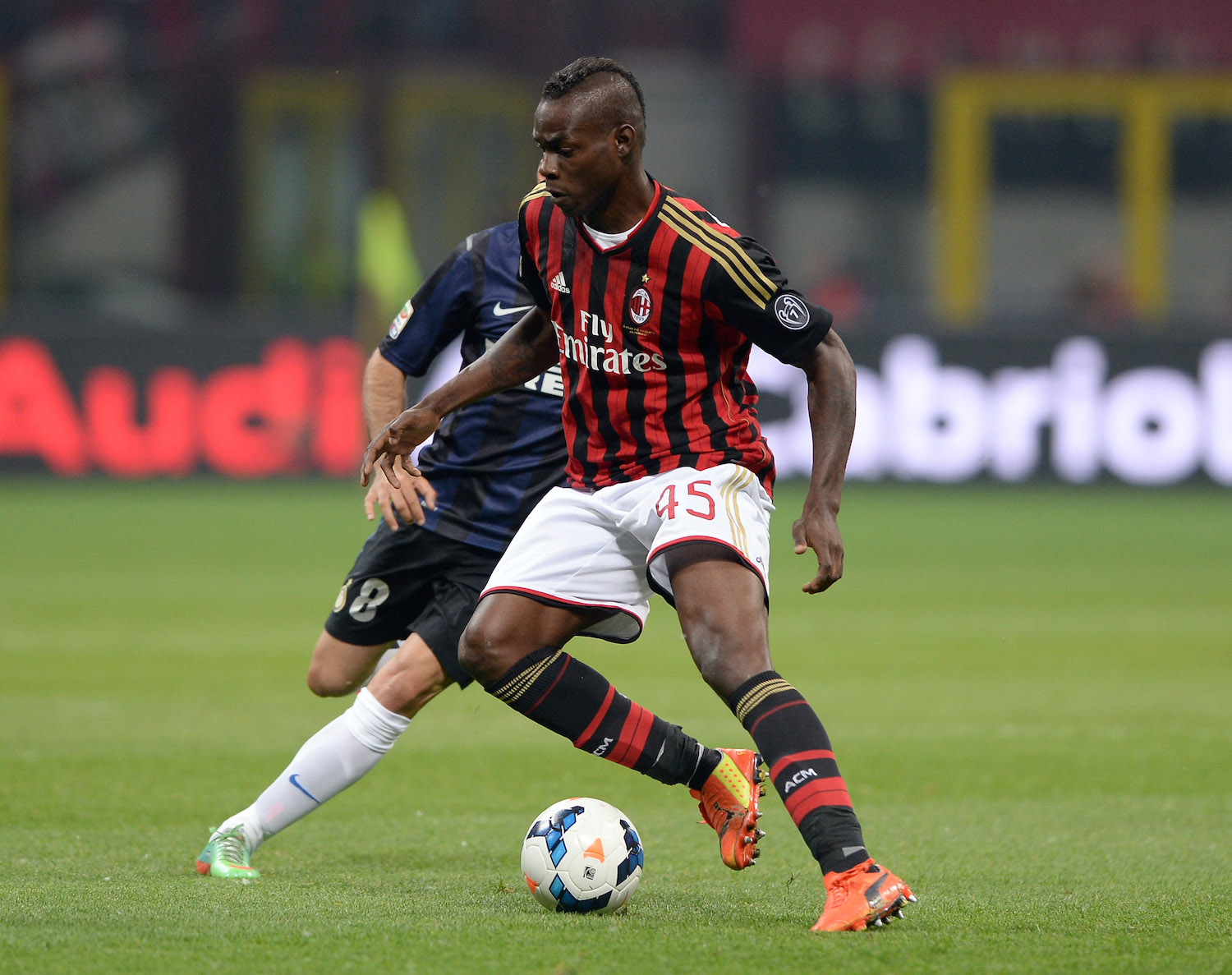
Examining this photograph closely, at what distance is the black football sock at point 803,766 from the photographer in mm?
3805

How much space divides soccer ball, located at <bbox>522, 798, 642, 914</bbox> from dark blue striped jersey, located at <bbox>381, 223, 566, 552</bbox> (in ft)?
3.74

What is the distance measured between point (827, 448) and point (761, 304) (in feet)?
1.21

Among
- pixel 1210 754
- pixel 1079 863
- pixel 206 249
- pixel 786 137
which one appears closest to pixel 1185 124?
pixel 786 137

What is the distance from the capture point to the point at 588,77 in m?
4.14

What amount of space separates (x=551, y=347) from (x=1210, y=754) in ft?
11.1

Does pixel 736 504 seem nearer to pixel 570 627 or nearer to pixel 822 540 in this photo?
pixel 822 540

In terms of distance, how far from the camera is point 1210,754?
6613 mm

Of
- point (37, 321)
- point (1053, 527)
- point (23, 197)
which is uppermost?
point (23, 197)

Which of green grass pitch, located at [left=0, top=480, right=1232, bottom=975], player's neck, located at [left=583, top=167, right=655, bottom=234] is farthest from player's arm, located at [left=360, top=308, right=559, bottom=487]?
green grass pitch, located at [left=0, top=480, right=1232, bottom=975]

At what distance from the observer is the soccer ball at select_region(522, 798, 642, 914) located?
4.15m

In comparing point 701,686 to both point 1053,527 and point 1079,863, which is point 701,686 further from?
point 1053,527

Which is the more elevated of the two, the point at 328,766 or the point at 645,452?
the point at 645,452

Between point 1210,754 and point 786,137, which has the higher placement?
point 786,137

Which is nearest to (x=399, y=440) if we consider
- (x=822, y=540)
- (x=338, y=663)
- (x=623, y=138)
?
(x=338, y=663)
